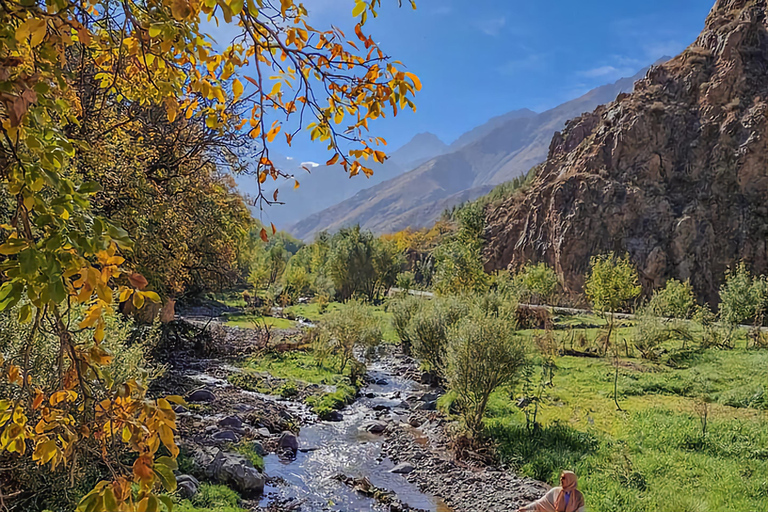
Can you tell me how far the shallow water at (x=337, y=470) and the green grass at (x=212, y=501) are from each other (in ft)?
2.94

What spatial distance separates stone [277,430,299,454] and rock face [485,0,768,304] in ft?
168

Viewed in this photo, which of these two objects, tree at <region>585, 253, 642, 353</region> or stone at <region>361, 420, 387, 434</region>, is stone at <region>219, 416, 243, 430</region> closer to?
stone at <region>361, 420, 387, 434</region>

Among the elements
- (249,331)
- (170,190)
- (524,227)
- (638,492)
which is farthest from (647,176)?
(170,190)

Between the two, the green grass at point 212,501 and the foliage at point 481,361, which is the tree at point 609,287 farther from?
the green grass at point 212,501

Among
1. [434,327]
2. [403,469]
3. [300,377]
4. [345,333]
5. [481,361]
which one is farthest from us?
[345,333]

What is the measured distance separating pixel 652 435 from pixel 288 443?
1018 centimetres

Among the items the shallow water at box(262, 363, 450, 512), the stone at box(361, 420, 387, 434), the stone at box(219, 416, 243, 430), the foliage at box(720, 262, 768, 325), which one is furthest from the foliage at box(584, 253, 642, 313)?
the stone at box(219, 416, 243, 430)

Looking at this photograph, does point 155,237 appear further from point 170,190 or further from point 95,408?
point 95,408

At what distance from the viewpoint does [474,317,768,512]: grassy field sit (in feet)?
32.0

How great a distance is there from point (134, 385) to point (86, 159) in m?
6.38

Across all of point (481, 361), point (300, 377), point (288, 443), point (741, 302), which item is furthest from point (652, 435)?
point (741, 302)

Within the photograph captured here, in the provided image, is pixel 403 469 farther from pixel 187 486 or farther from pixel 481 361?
pixel 187 486

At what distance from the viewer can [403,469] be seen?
12320mm

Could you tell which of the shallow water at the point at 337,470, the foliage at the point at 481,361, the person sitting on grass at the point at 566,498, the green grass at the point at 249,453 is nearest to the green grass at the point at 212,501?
the shallow water at the point at 337,470
